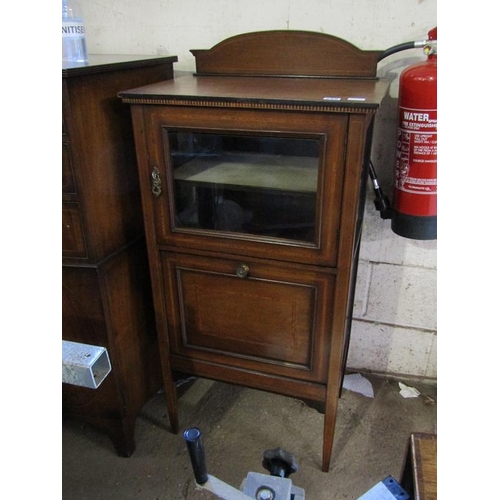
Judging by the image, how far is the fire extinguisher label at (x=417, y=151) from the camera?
1.02 metres

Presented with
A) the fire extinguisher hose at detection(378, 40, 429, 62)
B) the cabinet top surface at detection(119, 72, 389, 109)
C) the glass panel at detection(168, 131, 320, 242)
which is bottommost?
the glass panel at detection(168, 131, 320, 242)

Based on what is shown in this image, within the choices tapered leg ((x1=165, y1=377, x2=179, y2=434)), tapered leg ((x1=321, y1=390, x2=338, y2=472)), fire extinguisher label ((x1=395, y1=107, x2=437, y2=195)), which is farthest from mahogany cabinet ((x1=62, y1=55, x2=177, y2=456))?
fire extinguisher label ((x1=395, y1=107, x2=437, y2=195))

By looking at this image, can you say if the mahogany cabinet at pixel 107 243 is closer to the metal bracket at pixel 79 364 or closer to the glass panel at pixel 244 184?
the glass panel at pixel 244 184

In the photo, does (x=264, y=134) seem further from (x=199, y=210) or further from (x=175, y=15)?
(x=175, y=15)

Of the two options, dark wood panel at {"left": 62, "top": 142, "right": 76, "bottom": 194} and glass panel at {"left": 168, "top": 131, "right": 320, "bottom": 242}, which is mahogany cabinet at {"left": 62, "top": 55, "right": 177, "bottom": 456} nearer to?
dark wood panel at {"left": 62, "top": 142, "right": 76, "bottom": 194}

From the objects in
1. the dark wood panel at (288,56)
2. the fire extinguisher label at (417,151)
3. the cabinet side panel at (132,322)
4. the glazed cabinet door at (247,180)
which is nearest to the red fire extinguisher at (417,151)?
the fire extinguisher label at (417,151)

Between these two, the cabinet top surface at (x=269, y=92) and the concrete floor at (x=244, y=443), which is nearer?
the cabinet top surface at (x=269, y=92)

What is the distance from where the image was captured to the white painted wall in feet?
3.88

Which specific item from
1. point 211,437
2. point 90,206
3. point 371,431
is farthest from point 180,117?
point 371,431

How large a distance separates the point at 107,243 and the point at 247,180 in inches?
15.8

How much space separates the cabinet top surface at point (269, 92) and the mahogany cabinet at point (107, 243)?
0.10 m

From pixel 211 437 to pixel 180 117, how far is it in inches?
39.7

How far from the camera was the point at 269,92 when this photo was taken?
95cm

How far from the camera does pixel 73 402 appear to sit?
129 centimetres
